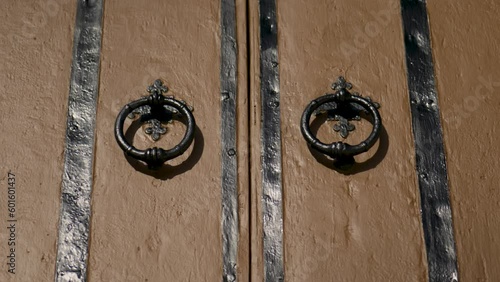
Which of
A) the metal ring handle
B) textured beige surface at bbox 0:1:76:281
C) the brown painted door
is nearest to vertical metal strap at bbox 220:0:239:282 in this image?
the brown painted door

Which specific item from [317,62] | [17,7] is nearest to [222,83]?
[317,62]

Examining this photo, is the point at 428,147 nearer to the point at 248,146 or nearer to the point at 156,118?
the point at 248,146

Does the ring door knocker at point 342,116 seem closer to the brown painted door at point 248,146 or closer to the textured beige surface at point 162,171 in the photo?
the brown painted door at point 248,146

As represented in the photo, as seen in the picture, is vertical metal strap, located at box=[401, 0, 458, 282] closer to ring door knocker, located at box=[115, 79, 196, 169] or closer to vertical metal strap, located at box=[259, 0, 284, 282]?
vertical metal strap, located at box=[259, 0, 284, 282]

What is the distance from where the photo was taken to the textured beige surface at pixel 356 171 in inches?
67.0

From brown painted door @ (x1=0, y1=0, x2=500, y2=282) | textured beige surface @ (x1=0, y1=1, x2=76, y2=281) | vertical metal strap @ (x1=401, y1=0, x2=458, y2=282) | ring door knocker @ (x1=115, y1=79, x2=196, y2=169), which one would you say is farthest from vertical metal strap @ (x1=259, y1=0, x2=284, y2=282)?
textured beige surface @ (x1=0, y1=1, x2=76, y2=281)

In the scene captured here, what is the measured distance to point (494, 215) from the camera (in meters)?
1.74

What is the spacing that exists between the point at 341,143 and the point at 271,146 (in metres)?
0.14

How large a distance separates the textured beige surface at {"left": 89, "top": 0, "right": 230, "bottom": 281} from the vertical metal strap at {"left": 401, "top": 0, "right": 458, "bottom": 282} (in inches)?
14.3

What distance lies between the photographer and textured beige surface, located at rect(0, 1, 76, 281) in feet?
5.65

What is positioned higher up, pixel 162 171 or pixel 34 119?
pixel 34 119

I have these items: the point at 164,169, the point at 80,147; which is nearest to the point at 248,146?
the point at 164,169

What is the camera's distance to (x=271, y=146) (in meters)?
1.80

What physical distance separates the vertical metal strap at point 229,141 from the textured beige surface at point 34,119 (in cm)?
29
